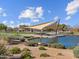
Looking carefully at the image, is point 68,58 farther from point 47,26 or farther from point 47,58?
point 47,26

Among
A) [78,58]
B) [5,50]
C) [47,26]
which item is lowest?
[78,58]

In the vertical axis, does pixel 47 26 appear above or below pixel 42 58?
above

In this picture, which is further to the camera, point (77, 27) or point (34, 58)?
point (77, 27)

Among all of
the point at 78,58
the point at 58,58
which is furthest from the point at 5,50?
the point at 78,58

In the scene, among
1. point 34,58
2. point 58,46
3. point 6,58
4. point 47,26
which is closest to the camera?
point 6,58

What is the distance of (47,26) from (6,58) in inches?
600

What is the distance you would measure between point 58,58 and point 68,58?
1.99ft

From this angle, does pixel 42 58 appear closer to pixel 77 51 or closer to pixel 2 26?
pixel 77 51

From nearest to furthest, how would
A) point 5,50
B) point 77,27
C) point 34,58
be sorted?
point 5,50
point 34,58
point 77,27

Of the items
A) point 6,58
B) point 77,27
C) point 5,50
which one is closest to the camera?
point 6,58

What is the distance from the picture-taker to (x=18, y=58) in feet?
31.4

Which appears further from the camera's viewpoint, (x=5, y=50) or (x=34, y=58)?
(x=34, y=58)

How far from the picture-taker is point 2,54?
872 cm

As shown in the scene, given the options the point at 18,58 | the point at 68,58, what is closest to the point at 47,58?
the point at 68,58
